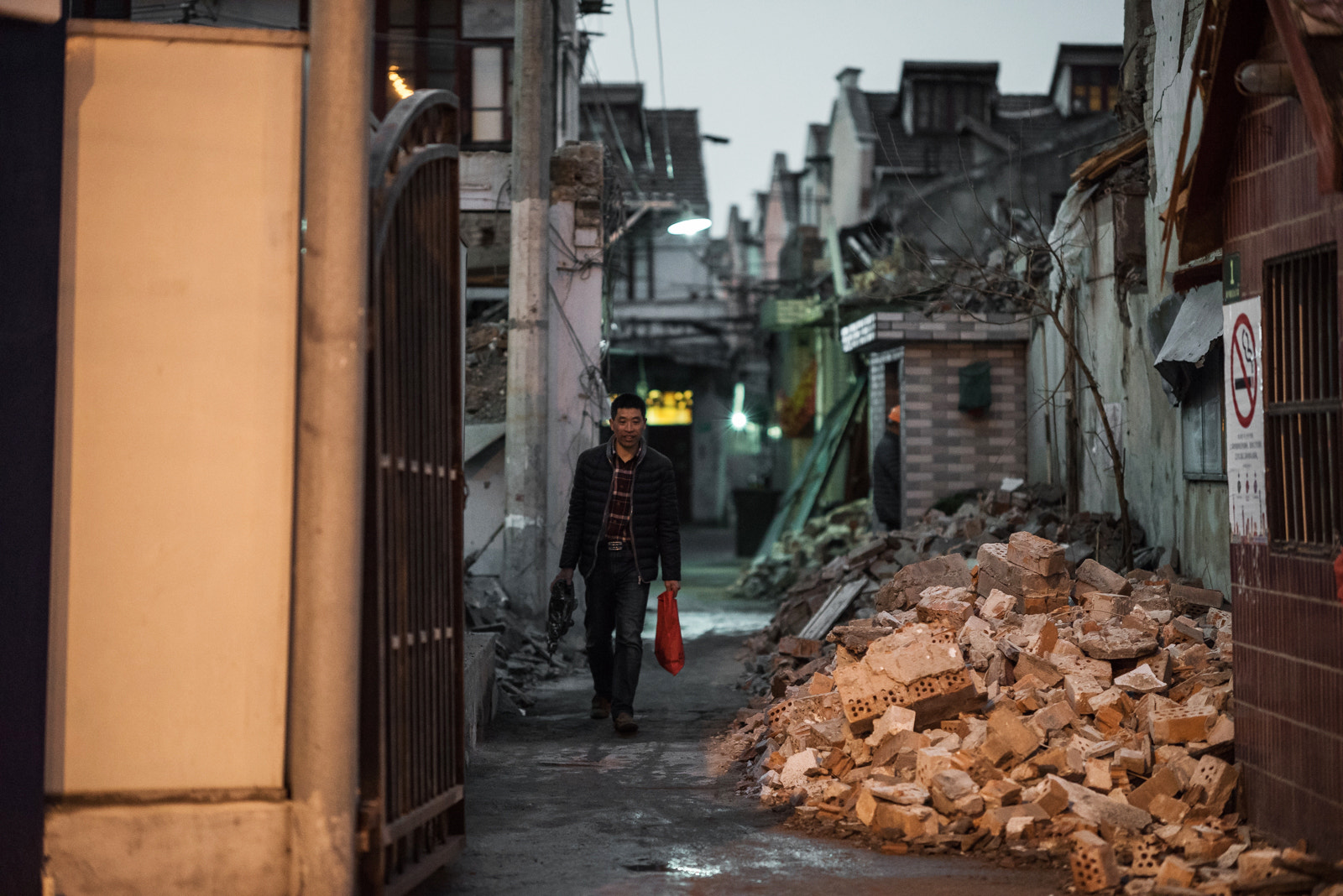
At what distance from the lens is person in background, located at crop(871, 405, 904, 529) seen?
40.7ft

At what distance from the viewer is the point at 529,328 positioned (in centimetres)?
1038

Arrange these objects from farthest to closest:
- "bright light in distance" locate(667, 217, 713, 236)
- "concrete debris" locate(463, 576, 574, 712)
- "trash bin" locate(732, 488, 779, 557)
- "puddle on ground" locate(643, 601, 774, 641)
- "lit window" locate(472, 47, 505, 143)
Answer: "trash bin" locate(732, 488, 779, 557)
"lit window" locate(472, 47, 505, 143)
"bright light in distance" locate(667, 217, 713, 236)
"puddle on ground" locate(643, 601, 774, 641)
"concrete debris" locate(463, 576, 574, 712)

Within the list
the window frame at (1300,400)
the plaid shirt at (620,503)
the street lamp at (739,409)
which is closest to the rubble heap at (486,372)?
the plaid shirt at (620,503)

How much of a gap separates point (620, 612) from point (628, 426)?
47.2 inches

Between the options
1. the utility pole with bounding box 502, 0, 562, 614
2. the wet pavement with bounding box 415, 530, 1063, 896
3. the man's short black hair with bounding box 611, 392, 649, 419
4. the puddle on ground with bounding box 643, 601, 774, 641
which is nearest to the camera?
the wet pavement with bounding box 415, 530, 1063, 896

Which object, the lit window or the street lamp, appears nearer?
the lit window

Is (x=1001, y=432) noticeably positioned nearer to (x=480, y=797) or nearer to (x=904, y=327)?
(x=904, y=327)

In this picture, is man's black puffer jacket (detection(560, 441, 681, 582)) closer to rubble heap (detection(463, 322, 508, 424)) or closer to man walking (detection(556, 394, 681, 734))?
man walking (detection(556, 394, 681, 734))

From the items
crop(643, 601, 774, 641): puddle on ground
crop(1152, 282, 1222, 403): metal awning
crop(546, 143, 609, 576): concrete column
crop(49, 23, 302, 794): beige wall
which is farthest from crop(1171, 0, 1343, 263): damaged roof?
crop(643, 601, 774, 641): puddle on ground

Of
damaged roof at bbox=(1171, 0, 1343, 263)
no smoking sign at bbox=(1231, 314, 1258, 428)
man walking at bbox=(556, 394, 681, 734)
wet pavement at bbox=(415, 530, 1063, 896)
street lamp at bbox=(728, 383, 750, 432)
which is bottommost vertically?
wet pavement at bbox=(415, 530, 1063, 896)

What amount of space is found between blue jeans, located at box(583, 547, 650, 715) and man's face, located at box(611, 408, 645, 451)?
27.7 inches

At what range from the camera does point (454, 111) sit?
448 cm

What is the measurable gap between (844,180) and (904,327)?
1925cm

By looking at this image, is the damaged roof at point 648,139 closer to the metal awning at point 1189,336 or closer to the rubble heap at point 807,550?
the rubble heap at point 807,550
